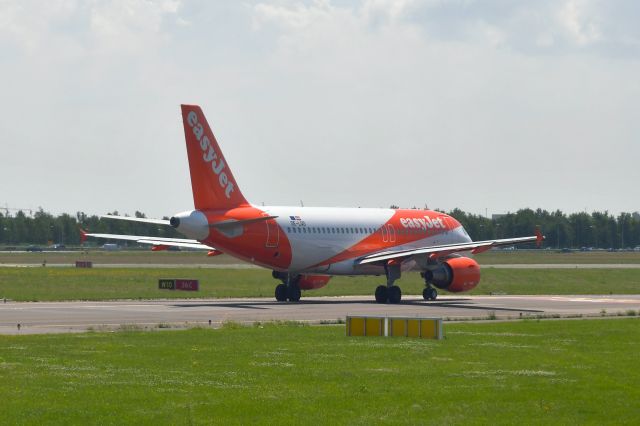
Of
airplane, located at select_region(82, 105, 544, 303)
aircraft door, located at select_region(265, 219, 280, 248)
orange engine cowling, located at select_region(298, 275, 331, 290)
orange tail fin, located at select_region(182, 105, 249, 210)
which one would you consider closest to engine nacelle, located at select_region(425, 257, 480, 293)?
airplane, located at select_region(82, 105, 544, 303)

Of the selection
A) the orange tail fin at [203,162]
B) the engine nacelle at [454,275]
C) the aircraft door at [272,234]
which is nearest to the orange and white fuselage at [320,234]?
the aircraft door at [272,234]

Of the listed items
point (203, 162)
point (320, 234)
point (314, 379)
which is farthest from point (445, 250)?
point (314, 379)

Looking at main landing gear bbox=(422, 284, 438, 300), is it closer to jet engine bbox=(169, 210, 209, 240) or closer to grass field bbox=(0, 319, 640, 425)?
jet engine bbox=(169, 210, 209, 240)

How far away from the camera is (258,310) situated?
43.4m

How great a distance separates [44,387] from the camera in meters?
19.7

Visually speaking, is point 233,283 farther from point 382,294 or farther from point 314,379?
point 314,379

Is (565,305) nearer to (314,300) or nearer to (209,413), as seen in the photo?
(314,300)

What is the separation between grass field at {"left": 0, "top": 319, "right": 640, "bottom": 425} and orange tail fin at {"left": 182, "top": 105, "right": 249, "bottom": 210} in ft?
50.1

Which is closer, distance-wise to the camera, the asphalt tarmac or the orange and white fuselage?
the asphalt tarmac

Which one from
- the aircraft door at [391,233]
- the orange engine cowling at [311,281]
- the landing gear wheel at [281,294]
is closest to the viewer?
the landing gear wheel at [281,294]

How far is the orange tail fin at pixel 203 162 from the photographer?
1800 inches

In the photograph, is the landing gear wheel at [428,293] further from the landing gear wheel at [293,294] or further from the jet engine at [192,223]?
the jet engine at [192,223]

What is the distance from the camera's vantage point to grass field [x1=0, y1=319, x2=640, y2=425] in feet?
57.3

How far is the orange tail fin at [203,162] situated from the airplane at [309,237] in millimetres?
39
